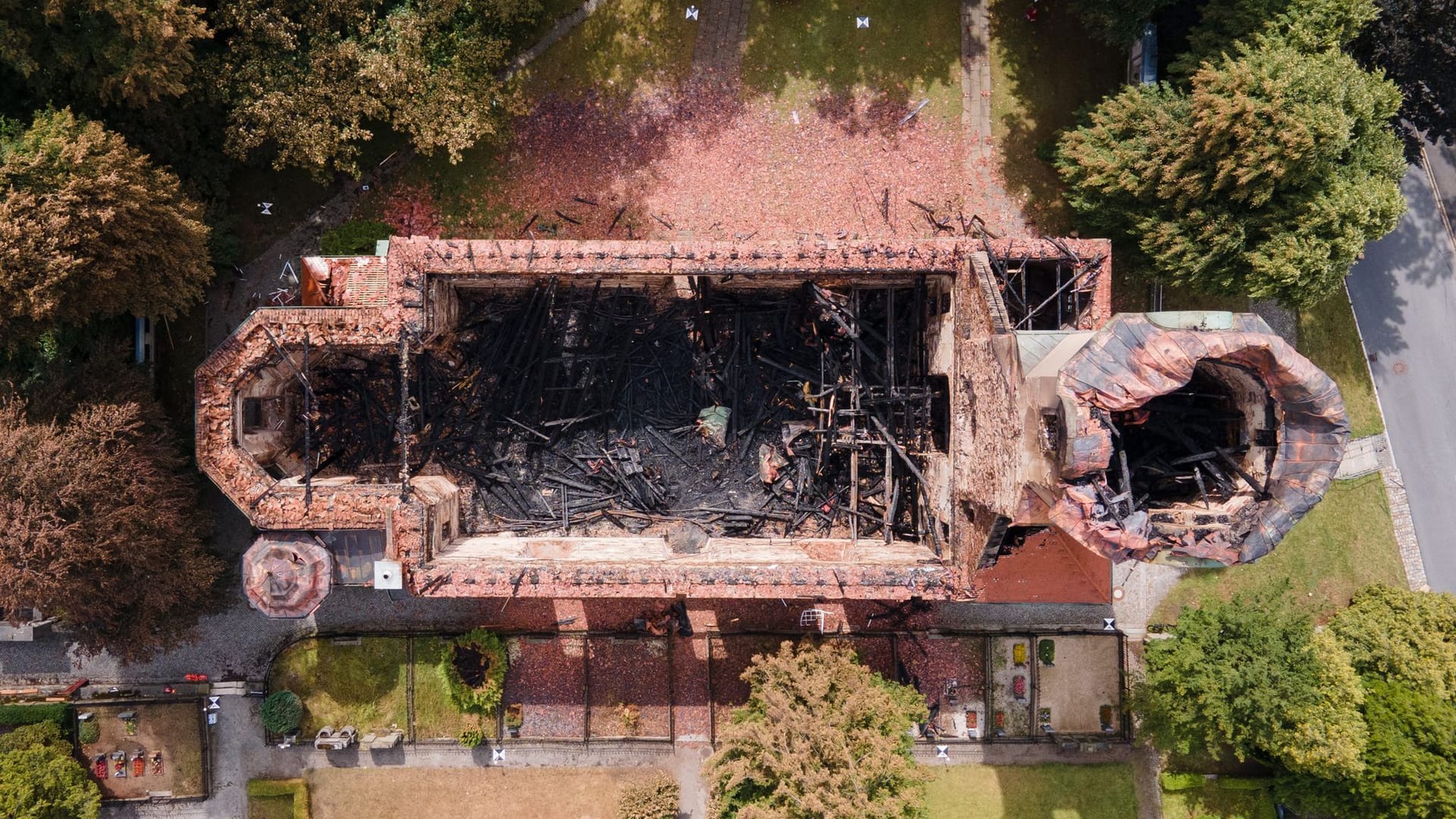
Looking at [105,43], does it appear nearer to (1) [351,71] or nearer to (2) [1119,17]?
(1) [351,71]

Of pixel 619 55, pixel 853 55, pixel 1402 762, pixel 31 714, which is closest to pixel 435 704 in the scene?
pixel 31 714

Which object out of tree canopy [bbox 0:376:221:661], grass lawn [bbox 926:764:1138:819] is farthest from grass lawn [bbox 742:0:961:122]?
grass lawn [bbox 926:764:1138:819]

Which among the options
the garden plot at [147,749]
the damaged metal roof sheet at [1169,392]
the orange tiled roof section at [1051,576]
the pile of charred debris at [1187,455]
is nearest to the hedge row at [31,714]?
the garden plot at [147,749]

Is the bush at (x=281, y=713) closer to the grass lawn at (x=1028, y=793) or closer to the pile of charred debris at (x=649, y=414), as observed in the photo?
the pile of charred debris at (x=649, y=414)

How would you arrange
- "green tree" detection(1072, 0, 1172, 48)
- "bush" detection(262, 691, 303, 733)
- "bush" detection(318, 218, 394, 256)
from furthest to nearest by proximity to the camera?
"bush" detection(262, 691, 303, 733) → "bush" detection(318, 218, 394, 256) → "green tree" detection(1072, 0, 1172, 48)

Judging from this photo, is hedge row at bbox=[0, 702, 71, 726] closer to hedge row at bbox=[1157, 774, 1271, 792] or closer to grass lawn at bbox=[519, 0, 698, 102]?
grass lawn at bbox=[519, 0, 698, 102]

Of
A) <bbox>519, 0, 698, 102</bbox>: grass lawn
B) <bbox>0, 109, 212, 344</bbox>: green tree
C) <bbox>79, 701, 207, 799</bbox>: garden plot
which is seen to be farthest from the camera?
<bbox>519, 0, 698, 102</bbox>: grass lawn
